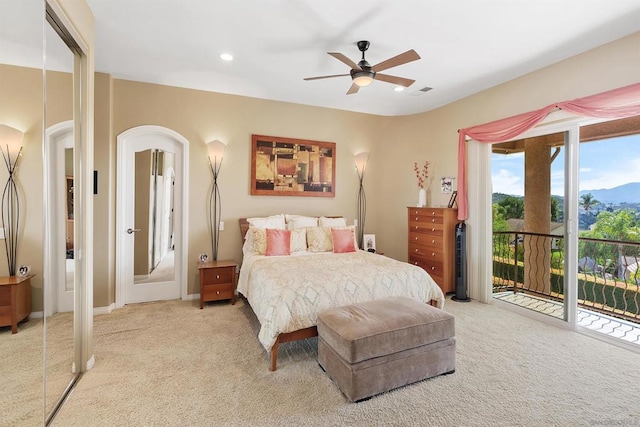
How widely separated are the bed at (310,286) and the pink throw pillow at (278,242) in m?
0.09

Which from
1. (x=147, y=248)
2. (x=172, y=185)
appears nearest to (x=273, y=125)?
(x=172, y=185)

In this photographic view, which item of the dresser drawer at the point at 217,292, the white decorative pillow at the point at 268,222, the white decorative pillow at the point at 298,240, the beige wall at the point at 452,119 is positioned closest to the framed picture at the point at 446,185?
the beige wall at the point at 452,119

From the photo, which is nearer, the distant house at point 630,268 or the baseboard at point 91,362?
the baseboard at point 91,362

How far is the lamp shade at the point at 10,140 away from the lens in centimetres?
141

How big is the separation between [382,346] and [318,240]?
7.32 ft

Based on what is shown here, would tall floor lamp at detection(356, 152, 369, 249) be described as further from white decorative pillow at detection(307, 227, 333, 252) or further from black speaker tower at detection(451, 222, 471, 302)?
black speaker tower at detection(451, 222, 471, 302)

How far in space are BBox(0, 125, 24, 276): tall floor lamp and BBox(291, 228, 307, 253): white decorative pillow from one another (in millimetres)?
2811

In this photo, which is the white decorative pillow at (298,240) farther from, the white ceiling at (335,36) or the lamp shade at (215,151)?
the white ceiling at (335,36)

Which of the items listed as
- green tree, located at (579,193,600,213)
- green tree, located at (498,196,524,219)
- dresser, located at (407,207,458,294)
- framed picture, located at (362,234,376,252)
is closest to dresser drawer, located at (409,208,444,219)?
dresser, located at (407,207,458,294)

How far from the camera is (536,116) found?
3393 mm

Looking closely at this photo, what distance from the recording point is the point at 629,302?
3754 mm

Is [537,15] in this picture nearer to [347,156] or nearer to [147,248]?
[347,156]

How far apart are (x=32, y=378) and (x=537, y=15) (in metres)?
4.51

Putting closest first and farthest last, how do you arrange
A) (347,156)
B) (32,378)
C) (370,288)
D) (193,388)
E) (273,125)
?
(32,378)
(193,388)
(370,288)
(273,125)
(347,156)
